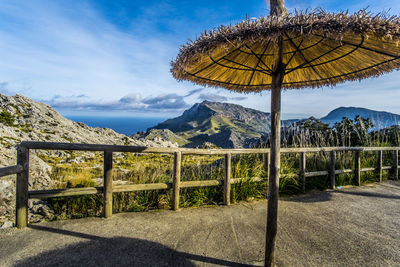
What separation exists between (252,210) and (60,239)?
114 inches

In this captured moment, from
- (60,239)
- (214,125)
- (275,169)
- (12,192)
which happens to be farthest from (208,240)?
(214,125)

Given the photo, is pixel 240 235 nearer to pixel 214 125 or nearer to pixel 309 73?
pixel 309 73

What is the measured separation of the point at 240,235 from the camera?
8.89 feet

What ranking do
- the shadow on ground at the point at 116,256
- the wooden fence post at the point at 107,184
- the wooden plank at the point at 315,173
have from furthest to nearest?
the wooden plank at the point at 315,173
the wooden fence post at the point at 107,184
the shadow on ground at the point at 116,256

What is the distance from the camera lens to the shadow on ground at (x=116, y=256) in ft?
6.98

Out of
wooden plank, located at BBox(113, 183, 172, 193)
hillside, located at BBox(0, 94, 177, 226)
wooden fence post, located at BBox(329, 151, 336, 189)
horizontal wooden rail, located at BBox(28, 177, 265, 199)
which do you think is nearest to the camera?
horizontal wooden rail, located at BBox(28, 177, 265, 199)

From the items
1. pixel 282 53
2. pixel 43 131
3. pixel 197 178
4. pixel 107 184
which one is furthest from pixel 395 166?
pixel 43 131

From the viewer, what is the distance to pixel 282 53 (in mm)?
2021

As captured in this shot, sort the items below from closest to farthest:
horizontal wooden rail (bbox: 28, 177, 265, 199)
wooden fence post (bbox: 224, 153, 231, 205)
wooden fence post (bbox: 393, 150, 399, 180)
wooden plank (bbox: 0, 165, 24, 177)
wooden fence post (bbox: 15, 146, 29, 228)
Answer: wooden plank (bbox: 0, 165, 24, 177), wooden fence post (bbox: 15, 146, 29, 228), horizontal wooden rail (bbox: 28, 177, 265, 199), wooden fence post (bbox: 224, 153, 231, 205), wooden fence post (bbox: 393, 150, 399, 180)

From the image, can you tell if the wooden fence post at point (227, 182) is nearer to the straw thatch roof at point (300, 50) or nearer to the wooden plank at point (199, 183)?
the wooden plank at point (199, 183)

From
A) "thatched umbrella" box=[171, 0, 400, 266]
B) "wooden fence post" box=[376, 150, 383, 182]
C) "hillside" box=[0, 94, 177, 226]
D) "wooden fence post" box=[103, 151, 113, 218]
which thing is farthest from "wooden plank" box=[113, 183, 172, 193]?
"hillside" box=[0, 94, 177, 226]

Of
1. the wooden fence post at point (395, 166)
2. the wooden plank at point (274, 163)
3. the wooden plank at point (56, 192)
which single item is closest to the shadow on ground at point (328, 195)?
the wooden fence post at point (395, 166)

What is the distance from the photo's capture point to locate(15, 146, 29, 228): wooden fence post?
2779 mm

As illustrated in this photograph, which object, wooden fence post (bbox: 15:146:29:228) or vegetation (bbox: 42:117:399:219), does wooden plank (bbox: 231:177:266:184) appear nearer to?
vegetation (bbox: 42:117:399:219)
